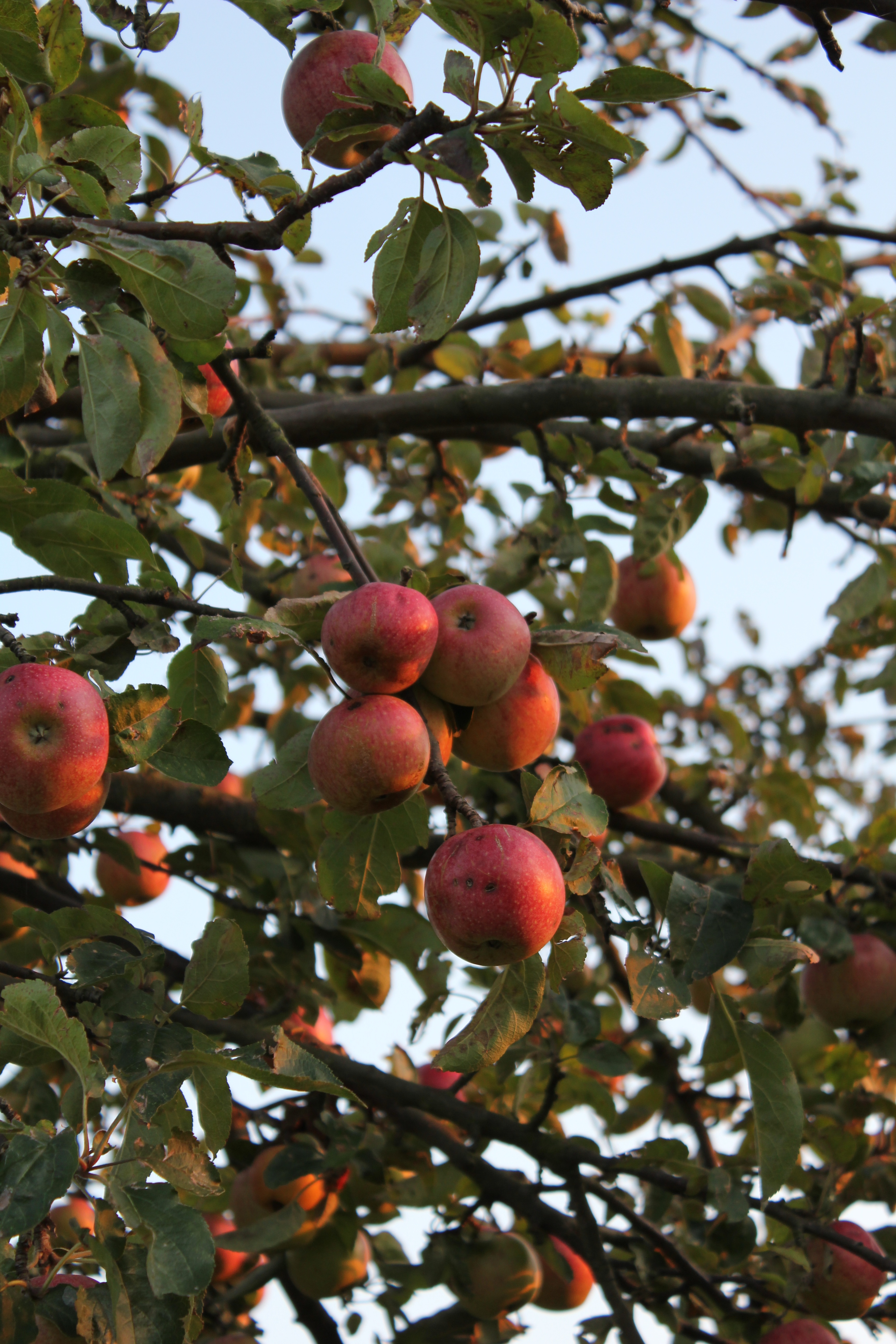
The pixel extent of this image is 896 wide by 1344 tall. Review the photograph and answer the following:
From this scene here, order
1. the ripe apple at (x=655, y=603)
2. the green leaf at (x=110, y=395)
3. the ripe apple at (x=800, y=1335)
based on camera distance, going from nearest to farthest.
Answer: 1. the green leaf at (x=110, y=395)
2. the ripe apple at (x=800, y=1335)
3. the ripe apple at (x=655, y=603)

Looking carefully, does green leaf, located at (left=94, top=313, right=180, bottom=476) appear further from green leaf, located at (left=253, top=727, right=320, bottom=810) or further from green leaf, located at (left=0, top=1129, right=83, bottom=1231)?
green leaf, located at (left=0, top=1129, right=83, bottom=1231)

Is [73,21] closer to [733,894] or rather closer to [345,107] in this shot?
[345,107]

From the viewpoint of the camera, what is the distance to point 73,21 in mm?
1685

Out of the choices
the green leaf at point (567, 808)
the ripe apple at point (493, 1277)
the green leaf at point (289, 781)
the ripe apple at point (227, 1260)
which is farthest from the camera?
the ripe apple at point (227, 1260)

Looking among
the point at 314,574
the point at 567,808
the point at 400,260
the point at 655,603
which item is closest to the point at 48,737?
the point at 567,808

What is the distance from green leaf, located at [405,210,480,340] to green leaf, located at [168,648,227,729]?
59cm

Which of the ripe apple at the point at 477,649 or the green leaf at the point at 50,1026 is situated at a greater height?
the ripe apple at the point at 477,649

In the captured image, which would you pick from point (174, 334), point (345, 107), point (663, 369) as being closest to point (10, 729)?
point (174, 334)

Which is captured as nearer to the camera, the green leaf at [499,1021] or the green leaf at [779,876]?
the green leaf at [499,1021]

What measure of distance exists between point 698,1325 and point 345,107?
260 cm

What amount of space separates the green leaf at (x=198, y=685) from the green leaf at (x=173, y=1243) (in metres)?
0.67

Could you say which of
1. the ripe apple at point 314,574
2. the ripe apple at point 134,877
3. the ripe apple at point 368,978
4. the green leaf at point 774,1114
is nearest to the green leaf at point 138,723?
the green leaf at point 774,1114

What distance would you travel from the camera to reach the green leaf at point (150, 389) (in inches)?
65.7

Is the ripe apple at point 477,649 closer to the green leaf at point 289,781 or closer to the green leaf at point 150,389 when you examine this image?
the green leaf at point 289,781
